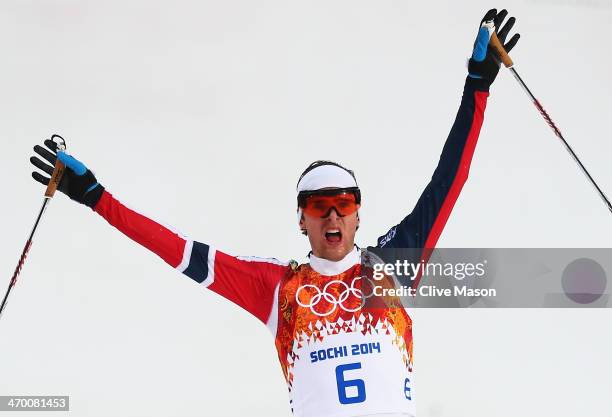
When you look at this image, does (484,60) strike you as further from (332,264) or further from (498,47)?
(332,264)

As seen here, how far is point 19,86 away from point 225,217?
113 cm

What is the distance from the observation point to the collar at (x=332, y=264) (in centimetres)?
217

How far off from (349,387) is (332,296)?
0.24 meters

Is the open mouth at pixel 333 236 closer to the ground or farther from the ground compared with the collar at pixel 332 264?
farther from the ground

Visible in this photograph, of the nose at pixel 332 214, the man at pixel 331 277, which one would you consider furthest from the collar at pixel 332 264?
the nose at pixel 332 214

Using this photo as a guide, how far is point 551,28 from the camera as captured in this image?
4781mm

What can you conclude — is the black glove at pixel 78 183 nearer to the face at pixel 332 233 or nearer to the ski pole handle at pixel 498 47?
the face at pixel 332 233

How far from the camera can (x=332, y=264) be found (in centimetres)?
217

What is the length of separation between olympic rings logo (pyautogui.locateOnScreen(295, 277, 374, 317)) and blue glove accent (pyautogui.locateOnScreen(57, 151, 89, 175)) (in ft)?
2.05

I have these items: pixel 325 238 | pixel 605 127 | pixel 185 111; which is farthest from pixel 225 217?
pixel 605 127

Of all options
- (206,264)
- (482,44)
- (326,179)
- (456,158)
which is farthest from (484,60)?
(206,264)

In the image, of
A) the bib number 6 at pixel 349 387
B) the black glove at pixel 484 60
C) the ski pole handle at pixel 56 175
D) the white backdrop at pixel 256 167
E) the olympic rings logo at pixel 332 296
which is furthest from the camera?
the white backdrop at pixel 256 167

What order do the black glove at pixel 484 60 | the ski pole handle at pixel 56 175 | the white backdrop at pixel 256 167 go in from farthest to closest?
the white backdrop at pixel 256 167, the ski pole handle at pixel 56 175, the black glove at pixel 484 60

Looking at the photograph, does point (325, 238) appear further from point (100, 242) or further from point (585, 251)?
point (585, 251)
